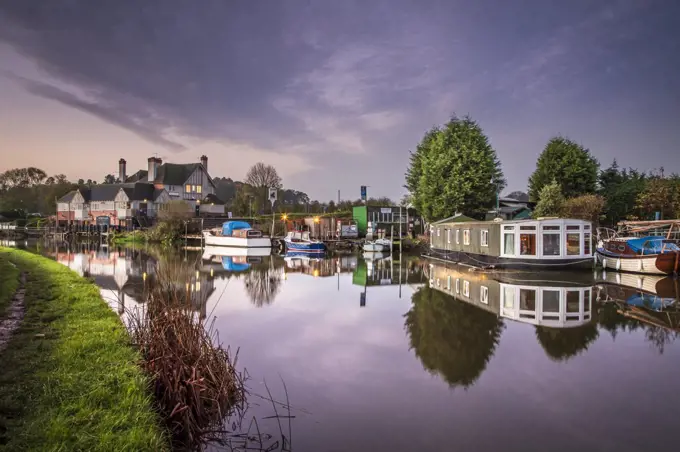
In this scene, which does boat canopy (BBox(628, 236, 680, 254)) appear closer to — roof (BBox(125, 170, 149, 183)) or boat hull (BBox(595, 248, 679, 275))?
boat hull (BBox(595, 248, 679, 275))

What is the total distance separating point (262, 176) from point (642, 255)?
6206cm

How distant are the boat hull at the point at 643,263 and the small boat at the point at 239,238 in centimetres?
2952

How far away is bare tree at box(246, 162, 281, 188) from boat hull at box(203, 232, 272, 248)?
30.2 metres

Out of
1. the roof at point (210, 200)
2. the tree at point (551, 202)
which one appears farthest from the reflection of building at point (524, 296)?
the roof at point (210, 200)

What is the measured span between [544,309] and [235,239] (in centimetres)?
3476

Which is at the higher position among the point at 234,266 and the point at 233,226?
the point at 233,226

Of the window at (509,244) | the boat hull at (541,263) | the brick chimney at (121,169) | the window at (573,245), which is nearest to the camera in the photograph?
the boat hull at (541,263)

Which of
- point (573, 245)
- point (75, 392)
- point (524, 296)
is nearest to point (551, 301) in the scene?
point (524, 296)

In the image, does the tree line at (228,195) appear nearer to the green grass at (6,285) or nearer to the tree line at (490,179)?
the tree line at (490,179)

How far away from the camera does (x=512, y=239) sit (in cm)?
2297

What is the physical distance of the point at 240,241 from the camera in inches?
1710

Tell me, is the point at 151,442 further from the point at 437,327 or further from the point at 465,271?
the point at 465,271

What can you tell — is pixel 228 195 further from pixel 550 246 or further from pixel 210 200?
pixel 550 246

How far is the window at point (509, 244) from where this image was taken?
22.9 meters
